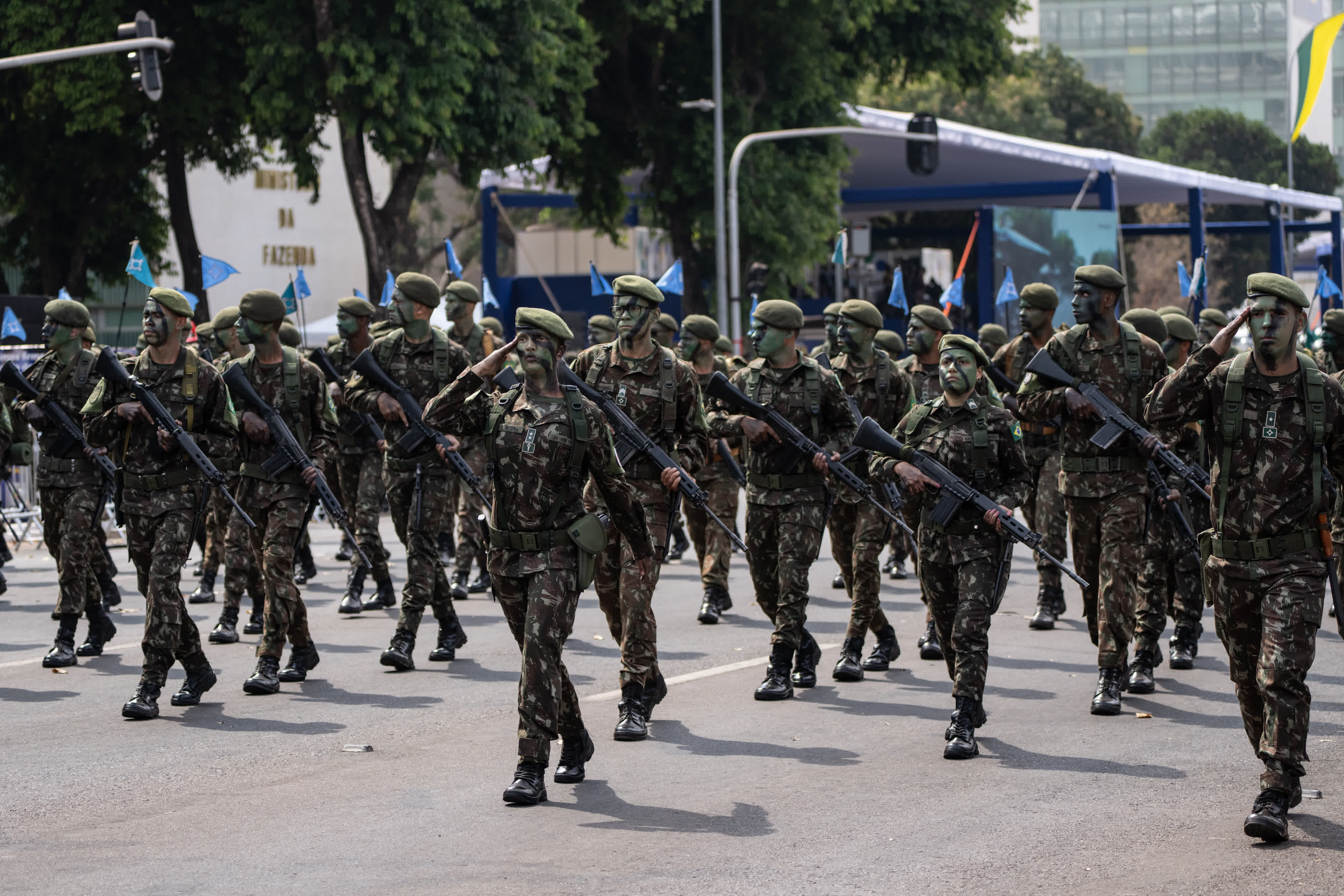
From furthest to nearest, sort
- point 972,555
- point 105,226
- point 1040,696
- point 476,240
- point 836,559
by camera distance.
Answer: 1. point 476,240
2. point 105,226
3. point 836,559
4. point 1040,696
5. point 972,555

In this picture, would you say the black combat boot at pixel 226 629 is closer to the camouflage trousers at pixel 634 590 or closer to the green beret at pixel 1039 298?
the camouflage trousers at pixel 634 590

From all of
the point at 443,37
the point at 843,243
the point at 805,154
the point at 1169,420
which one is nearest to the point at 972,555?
the point at 1169,420

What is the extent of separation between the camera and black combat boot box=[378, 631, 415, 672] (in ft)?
33.2

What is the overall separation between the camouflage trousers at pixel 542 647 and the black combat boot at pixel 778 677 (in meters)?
2.35

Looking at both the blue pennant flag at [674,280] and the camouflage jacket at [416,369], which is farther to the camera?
the blue pennant flag at [674,280]

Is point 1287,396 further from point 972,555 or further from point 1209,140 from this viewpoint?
point 1209,140

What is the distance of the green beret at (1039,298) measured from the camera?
33.9 ft

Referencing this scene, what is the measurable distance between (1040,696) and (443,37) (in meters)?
19.0

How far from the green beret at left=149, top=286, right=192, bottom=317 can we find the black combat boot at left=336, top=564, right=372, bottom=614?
3.82m

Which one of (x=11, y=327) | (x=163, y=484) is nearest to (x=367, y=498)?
(x=163, y=484)

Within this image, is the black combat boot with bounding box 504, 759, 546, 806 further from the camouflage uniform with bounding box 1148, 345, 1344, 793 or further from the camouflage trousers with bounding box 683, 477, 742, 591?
the camouflage trousers with bounding box 683, 477, 742, 591

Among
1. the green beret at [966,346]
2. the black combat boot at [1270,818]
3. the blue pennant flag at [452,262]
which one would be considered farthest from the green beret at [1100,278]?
the blue pennant flag at [452,262]

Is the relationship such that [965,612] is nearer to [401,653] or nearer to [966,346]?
[966,346]

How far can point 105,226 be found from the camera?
32.3 m
